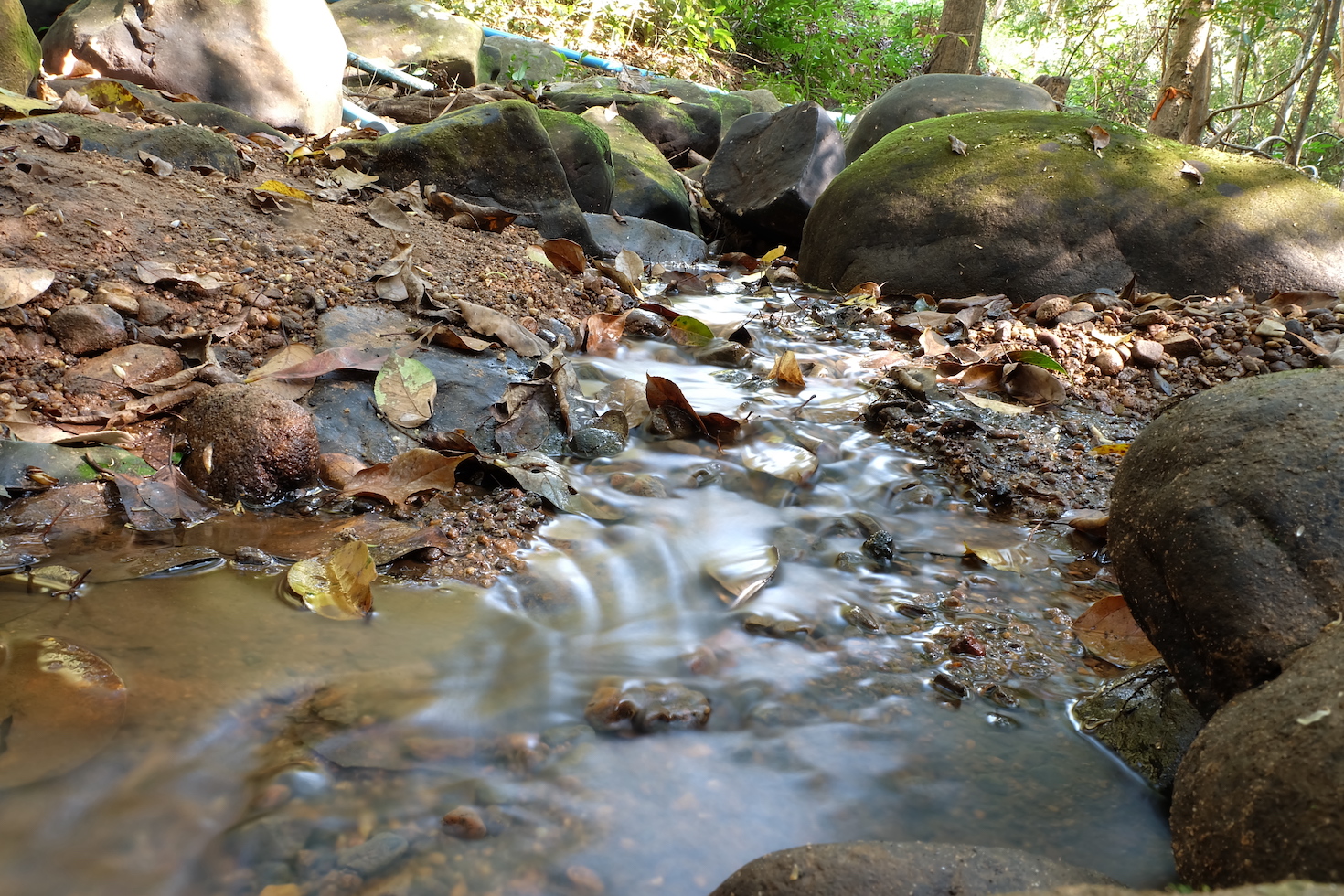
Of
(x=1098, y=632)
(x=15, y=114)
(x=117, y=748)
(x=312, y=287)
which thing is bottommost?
(x=117, y=748)

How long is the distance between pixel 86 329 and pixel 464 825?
214 centimetres

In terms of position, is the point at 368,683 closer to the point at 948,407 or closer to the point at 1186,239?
the point at 948,407

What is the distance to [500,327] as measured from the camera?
10.8ft

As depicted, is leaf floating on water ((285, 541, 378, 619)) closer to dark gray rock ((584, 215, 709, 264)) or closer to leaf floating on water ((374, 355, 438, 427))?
leaf floating on water ((374, 355, 438, 427))

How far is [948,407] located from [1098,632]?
152cm

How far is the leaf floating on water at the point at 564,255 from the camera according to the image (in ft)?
15.1

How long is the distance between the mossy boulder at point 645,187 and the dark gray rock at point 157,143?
334 cm

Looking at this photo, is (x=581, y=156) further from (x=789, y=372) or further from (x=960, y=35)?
(x=960, y=35)

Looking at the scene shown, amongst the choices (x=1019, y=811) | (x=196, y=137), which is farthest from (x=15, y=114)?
(x=1019, y=811)

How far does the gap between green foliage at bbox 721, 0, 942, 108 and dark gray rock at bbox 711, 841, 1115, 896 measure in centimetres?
1537

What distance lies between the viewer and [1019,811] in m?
1.51

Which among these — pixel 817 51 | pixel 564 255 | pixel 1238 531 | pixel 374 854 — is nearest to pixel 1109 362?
pixel 1238 531

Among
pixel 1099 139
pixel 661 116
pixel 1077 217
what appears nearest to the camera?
pixel 1077 217

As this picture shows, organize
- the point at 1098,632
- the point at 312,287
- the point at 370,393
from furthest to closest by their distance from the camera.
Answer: the point at 312,287, the point at 370,393, the point at 1098,632
